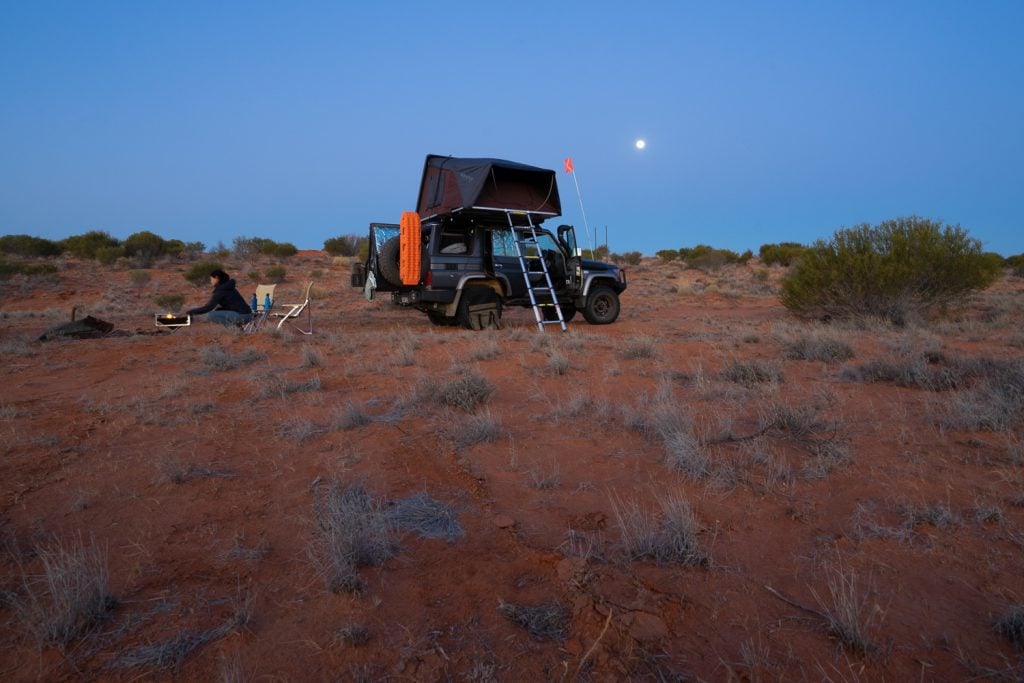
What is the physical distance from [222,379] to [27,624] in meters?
5.09

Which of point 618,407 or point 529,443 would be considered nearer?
point 529,443

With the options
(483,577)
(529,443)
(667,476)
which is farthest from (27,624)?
(667,476)

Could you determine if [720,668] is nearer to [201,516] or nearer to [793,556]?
[793,556]

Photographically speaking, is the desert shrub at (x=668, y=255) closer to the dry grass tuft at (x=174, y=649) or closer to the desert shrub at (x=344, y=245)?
the desert shrub at (x=344, y=245)

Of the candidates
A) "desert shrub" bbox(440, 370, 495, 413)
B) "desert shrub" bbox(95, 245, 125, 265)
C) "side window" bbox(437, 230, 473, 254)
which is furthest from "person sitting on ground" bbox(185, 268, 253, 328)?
"desert shrub" bbox(95, 245, 125, 265)

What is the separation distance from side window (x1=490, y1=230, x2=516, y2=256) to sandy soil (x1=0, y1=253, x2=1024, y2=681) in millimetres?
5395

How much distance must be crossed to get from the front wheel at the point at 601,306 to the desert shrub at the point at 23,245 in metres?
33.3

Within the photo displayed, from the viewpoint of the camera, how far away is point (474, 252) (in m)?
11.1

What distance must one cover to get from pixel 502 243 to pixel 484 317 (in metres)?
1.62

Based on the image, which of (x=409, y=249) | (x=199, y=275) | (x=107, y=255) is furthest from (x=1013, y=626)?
(x=107, y=255)

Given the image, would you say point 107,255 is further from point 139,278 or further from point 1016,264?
point 1016,264

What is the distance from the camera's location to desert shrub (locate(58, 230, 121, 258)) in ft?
96.7

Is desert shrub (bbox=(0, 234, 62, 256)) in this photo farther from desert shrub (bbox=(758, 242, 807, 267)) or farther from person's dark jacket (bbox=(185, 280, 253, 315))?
desert shrub (bbox=(758, 242, 807, 267))

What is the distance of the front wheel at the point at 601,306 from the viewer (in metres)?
12.5
